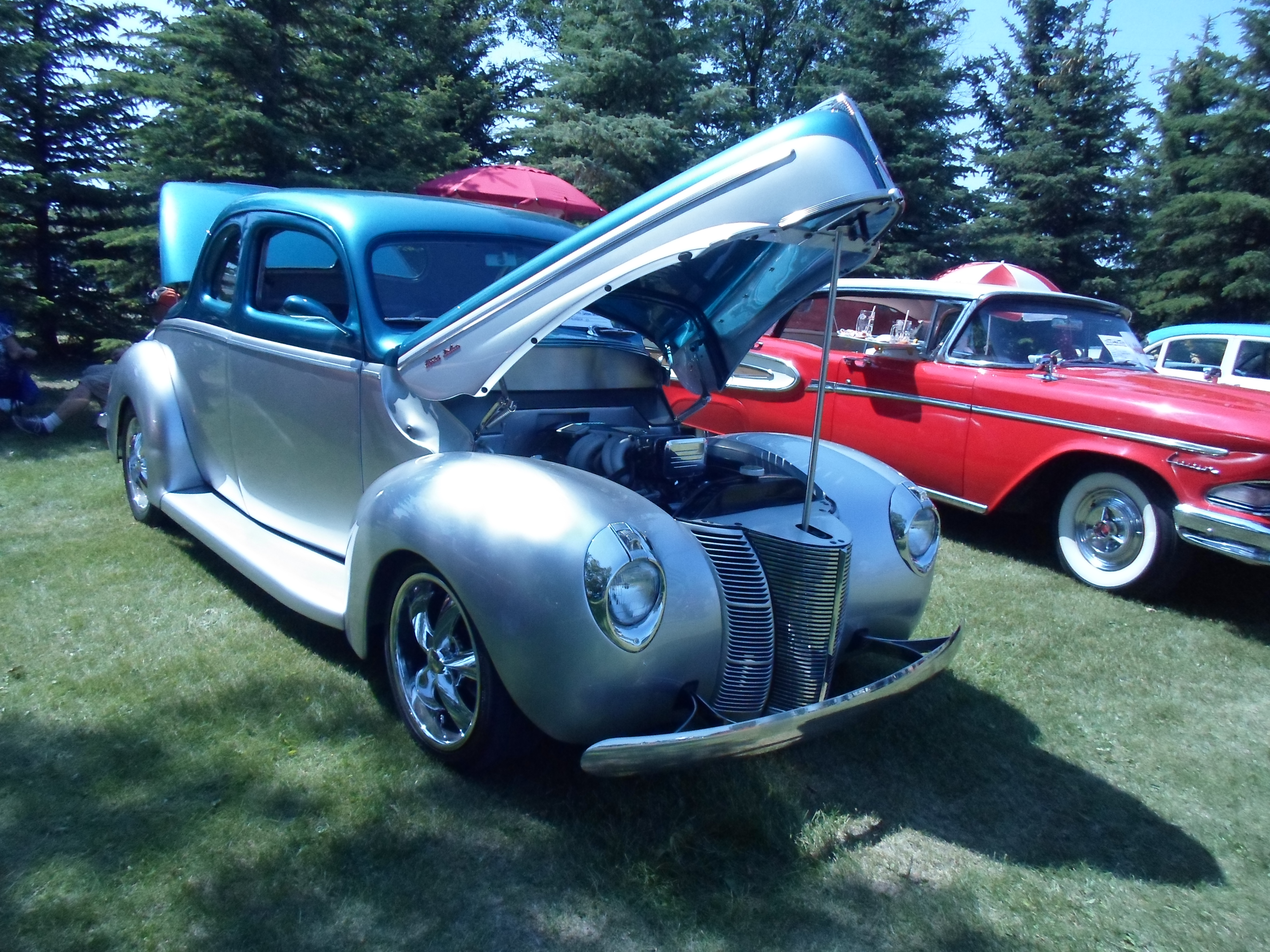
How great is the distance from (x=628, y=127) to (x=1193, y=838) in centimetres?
1563

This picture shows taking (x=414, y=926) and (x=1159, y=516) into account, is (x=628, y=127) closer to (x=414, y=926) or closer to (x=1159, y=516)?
(x=1159, y=516)

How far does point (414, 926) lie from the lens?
2.31m

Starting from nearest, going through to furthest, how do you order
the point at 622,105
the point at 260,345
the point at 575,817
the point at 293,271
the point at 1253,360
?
the point at 575,817
the point at 260,345
the point at 293,271
the point at 1253,360
the point at 622,105

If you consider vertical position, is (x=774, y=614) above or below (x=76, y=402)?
above

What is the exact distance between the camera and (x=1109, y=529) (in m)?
5.36

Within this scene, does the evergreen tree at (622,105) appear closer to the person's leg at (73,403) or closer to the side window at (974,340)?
the person's leg at (73,403)

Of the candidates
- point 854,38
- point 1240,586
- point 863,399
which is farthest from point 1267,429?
point 854,38

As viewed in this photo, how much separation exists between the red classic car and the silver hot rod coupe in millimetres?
1621

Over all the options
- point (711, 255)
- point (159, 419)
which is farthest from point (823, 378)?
point (159, 419)

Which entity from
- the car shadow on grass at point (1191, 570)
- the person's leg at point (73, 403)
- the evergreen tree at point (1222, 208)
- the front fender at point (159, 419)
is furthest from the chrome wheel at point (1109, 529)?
the evergreen tree at point (1222, 208)

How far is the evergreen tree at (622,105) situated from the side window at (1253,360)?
9546mm

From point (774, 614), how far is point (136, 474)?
4.07m

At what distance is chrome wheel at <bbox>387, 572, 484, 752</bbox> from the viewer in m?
2.81

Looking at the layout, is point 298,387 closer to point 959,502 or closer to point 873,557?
point 873,557
